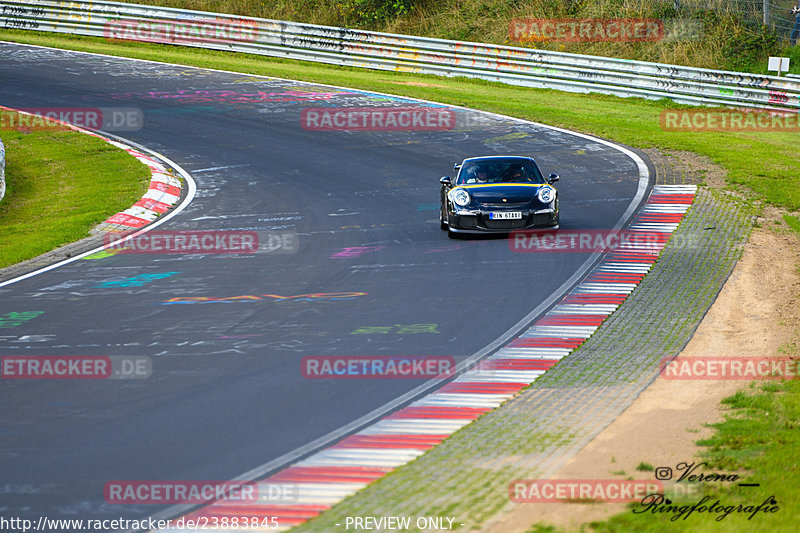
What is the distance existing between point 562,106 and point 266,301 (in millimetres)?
17994

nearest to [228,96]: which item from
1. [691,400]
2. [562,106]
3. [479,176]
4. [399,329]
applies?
[562,106]

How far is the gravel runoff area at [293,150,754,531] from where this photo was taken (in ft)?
20.8

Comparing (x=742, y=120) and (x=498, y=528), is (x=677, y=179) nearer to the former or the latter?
(x=742, y=120)

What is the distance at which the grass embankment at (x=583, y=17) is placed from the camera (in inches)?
1187

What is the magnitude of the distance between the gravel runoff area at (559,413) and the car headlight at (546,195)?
83.3 inches

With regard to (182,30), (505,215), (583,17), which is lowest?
(505,215)

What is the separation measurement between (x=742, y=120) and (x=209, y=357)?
→ 2096 cm

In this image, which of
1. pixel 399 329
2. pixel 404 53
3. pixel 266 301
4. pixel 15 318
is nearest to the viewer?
pixel 399 329

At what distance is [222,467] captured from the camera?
7.00m

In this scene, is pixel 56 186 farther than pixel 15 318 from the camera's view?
Yes

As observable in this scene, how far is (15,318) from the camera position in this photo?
11.6 meters

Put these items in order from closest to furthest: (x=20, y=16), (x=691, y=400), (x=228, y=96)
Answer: (x=691, y=400), (x=228, y=96), (x=20, y=16)

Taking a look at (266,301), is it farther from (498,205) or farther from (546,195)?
(546,195)

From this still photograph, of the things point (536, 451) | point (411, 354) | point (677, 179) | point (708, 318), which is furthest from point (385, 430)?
point (677, 179)
